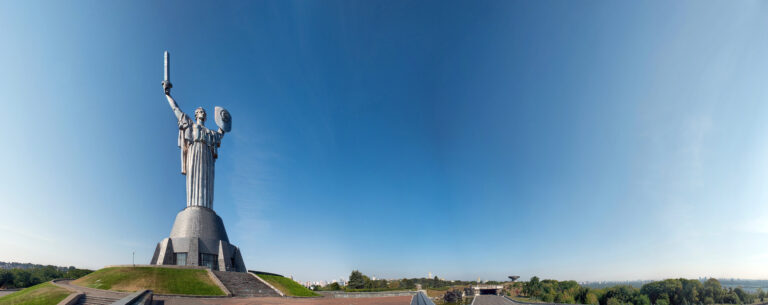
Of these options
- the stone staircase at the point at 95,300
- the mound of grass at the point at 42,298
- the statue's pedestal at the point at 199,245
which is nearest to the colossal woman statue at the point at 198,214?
the statue's pedestal at the point at 199,245

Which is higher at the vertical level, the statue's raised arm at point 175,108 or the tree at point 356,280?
the statue's raised arm at point 175,108

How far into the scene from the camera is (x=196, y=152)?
3800cm

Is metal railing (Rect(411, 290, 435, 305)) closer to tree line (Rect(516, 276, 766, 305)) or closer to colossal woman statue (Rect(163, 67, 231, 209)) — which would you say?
colossal woman statue (Rect(163, 67, 231, 209))

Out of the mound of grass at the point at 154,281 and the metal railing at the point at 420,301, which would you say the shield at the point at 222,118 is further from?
the metal railing at the point at 420,301

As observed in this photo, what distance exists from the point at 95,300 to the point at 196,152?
78.0ft

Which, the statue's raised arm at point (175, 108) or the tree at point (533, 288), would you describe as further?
the tree at point (533, 288)

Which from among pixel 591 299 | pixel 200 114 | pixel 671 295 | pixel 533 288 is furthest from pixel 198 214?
pixel 533 288

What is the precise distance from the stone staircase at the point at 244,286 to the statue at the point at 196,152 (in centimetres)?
1181

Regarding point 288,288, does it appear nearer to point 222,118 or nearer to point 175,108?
point 222,118

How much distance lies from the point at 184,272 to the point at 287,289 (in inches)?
332

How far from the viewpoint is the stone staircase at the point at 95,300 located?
16.3 m

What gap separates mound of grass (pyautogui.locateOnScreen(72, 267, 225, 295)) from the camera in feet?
72.0

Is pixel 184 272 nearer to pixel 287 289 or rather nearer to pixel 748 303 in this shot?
pixel 287 289

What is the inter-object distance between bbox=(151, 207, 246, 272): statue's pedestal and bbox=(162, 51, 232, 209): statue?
180 cm
